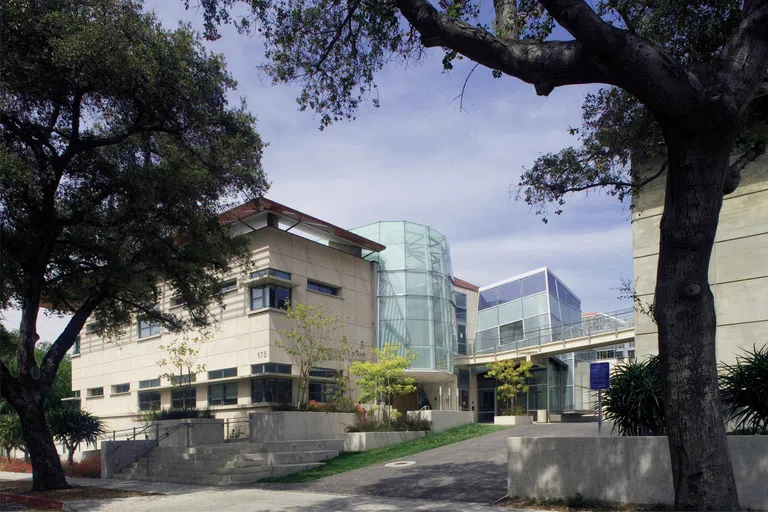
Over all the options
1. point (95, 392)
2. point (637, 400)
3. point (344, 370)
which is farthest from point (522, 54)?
point (95, 392)

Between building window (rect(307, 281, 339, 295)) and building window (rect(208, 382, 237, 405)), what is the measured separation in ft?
17.8

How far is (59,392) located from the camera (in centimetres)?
4641

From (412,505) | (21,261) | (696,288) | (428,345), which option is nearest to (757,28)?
(696,288)

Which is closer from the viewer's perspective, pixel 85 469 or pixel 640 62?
pixel 640 62

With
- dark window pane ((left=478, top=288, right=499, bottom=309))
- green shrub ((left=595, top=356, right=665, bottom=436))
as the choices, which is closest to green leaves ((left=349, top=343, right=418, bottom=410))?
green shrub ((left=595, top=356, right=665, bottom=436))

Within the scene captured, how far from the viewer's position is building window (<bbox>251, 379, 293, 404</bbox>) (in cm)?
2927

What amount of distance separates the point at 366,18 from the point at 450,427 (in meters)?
21.2

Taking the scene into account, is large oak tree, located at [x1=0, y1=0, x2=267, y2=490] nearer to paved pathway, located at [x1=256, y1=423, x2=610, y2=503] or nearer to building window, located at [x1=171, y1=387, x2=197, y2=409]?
paved pathway, located at [x1=256, y1=423, x2=610, y2=503]

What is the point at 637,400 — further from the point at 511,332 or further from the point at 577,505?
the point at 511,332

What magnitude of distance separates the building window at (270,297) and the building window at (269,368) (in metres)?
2.42

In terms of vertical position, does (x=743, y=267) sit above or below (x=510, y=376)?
above

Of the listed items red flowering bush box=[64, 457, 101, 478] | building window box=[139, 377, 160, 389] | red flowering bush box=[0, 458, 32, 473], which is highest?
building window box=[139, 377, 160, 389]

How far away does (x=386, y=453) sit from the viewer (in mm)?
22812

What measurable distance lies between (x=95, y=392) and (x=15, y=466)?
12.8 metres
